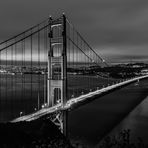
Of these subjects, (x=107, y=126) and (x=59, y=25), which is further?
(x=107, y=126)

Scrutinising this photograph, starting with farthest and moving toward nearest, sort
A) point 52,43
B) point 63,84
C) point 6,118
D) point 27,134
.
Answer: point 6,118
point 52,43
point 63,84
point 27,134

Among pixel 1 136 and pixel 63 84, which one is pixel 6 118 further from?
pixel 1 136

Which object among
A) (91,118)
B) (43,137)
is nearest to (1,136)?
(43,137)

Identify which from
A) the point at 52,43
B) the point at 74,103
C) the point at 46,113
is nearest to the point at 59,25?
the point at 52,43

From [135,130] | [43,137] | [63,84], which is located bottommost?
→ [135,130]

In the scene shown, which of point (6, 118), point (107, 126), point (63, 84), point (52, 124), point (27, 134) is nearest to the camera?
point (27, 134)

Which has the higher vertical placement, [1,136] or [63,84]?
[63,84]

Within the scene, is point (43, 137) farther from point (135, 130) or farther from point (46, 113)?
point (135, 130)
